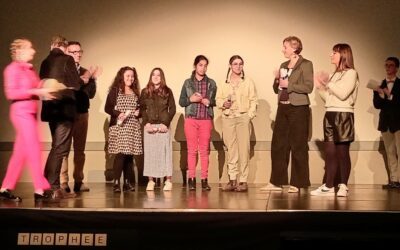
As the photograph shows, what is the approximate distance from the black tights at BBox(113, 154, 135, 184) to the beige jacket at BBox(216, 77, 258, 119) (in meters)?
1.16

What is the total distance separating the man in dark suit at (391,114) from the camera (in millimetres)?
7062

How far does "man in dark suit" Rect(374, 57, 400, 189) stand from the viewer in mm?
7062

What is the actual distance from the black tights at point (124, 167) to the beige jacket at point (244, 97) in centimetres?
116

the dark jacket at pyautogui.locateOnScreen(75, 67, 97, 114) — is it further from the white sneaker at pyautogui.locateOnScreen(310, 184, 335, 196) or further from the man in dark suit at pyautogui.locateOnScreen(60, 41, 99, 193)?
the white sneaker at pyautogui.locateOnScreen(310, 184, 335, 196)

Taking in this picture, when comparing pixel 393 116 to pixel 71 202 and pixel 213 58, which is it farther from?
pixel 71 202

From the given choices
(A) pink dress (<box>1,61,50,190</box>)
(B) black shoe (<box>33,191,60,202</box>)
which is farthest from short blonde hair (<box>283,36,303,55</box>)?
(B) black shoe (<box>33,191,60,202</box>)

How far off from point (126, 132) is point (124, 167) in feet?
1.49

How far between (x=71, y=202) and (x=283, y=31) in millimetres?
3981

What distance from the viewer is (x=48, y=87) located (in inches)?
206

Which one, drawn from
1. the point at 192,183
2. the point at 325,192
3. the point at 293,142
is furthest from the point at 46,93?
the point at 325,192

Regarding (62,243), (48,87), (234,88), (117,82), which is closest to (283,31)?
(234,88)

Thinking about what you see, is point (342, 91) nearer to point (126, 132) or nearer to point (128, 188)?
point (126, 132)

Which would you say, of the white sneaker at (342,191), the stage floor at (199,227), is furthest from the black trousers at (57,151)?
the white sneaker at (342,191)

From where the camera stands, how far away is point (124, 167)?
21.6 ft
